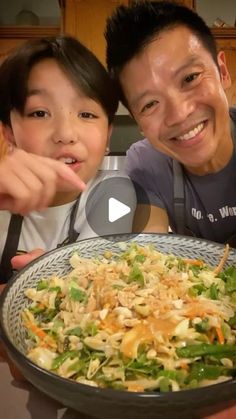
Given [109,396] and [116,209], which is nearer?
[109,396]

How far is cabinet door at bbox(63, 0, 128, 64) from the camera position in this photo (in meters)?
3.18

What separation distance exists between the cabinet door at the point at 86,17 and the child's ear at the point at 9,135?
2.20 metres

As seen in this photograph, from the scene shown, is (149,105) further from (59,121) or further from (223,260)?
(223,260)

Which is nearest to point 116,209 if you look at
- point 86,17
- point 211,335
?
point 211,335

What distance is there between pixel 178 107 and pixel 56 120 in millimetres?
319

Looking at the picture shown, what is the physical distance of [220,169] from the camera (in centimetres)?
137

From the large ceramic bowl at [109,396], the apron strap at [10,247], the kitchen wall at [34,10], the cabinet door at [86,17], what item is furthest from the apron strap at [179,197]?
the kitchen wall at [34,10]

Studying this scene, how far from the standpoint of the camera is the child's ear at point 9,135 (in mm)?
1160

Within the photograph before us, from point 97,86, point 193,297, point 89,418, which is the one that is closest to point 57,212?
point 97,86

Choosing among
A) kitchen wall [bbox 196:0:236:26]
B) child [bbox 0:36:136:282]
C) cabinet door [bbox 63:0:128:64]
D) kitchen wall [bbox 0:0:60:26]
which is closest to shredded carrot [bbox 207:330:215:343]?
child [bbox 0:36:136:282]

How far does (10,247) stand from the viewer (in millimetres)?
1126

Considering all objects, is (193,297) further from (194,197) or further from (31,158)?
(194,197)

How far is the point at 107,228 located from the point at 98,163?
18 cm

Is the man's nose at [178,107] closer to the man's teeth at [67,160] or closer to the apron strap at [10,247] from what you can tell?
the man's teeth at [67,160]
